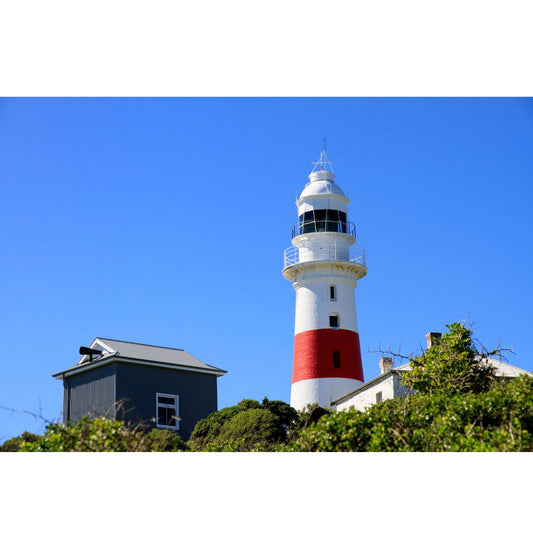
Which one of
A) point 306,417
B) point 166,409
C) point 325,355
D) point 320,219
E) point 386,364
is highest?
point 320,219

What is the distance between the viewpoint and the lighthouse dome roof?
34094 millimetres

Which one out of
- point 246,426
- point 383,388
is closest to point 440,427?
point 246,426

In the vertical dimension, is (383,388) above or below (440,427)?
above

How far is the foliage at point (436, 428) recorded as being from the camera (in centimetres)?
1195

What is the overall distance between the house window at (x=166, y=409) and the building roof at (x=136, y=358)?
964 mm

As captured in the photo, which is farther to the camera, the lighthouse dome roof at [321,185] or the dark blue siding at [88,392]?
the lighthouse dome roof at [321,185]

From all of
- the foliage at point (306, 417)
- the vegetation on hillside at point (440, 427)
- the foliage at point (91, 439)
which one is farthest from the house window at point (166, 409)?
the foliage at point (91, 439)

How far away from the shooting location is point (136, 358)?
2567cm

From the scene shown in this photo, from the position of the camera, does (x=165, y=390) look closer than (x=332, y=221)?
Yes

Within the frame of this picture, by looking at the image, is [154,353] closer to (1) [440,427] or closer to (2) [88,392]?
(2) [88,392]

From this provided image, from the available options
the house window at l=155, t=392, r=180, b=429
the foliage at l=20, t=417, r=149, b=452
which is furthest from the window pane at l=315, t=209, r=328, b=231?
the foliage at l=20, t=417, r=149, b=452

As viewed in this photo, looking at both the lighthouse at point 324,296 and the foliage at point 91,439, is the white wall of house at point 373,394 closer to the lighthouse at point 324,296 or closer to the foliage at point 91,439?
the lighthouse at point 324,296

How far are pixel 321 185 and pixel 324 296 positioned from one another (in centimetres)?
482
